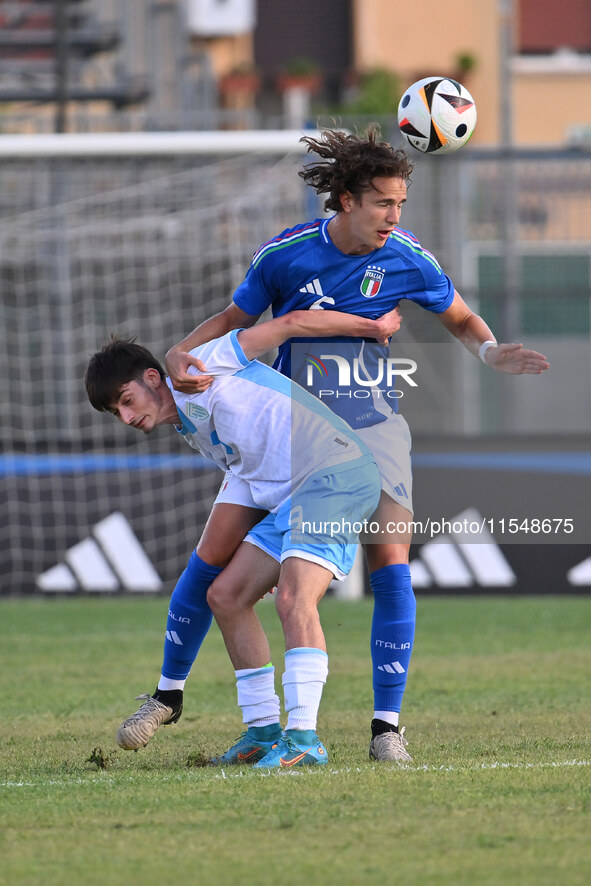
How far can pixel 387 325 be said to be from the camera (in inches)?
195

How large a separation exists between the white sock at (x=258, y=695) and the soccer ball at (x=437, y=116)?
2.17 meters

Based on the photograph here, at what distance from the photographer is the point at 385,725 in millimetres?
4906

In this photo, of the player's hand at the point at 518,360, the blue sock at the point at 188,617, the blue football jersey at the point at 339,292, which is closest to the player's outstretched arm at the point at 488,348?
the player's hand at the point at 518,360

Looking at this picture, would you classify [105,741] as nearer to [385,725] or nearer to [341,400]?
[385,725]

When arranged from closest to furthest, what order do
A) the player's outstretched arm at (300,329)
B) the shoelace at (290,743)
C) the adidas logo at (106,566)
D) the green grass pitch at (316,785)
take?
the green grass pitch at (316,785)
the shoelace at (290,743)
the player's outstretched arm at (300,329)
the adidas logo at (106,566)

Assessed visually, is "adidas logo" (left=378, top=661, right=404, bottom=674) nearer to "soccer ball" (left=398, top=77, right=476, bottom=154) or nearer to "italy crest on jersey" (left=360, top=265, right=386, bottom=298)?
"italy crest on jersey" (left=360, top=265, right=386, bottom=298)

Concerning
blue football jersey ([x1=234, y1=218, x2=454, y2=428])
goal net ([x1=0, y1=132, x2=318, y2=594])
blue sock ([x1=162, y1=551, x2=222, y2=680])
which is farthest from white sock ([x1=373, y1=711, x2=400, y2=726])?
goal net ([x1=0, y1=132, x2=318, y2=594])

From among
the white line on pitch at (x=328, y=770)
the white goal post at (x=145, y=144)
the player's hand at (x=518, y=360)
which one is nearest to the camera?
the white line on pitch at (x=328, y=770)

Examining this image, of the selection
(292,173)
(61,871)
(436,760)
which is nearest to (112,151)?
(292,173)

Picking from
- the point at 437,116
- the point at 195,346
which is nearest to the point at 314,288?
the point at 195,346

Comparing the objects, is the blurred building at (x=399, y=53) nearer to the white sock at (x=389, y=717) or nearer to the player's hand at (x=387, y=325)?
the player's hand at (x=387, y=325)

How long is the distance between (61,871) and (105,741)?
213 cm

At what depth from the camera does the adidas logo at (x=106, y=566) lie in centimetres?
1045

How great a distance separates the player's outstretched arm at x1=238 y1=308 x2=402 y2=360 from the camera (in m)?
4.84
